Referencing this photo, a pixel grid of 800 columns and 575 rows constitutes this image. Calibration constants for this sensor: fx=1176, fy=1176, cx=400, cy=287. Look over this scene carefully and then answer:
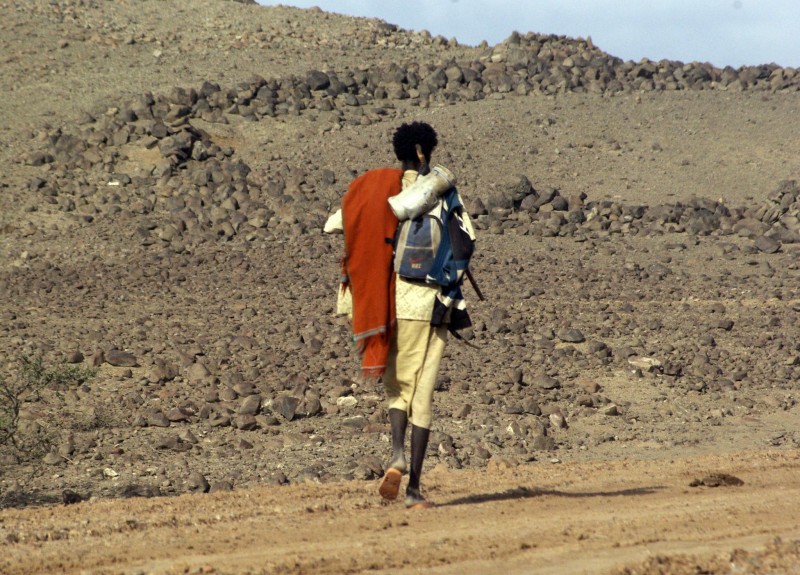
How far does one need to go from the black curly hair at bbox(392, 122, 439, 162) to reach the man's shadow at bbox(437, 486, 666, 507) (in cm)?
171

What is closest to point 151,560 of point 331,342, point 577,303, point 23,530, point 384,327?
point 23,530

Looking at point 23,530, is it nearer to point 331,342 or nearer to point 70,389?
point 70,389

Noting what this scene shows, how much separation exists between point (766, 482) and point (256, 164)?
530 inches

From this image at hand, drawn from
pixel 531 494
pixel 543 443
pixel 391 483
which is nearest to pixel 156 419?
pixel 543 443

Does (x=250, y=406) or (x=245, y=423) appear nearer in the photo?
(x=245, y=423)

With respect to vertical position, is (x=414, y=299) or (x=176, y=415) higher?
(x=414, y=299)

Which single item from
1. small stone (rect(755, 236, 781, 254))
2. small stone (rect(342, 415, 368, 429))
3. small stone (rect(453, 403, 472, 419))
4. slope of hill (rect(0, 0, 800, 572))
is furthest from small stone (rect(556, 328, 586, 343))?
small stone (rect(755, 236, 781, 254))

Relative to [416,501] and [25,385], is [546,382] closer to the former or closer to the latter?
[25,385]

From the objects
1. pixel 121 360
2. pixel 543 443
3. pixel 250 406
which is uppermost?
pixel 543 443

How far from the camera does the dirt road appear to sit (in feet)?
14.3

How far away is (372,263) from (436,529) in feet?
4.14

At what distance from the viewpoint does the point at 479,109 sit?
22.3 metres

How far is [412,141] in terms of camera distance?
5555mm

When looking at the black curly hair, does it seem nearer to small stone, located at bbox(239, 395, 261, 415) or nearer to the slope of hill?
the slope of hill
